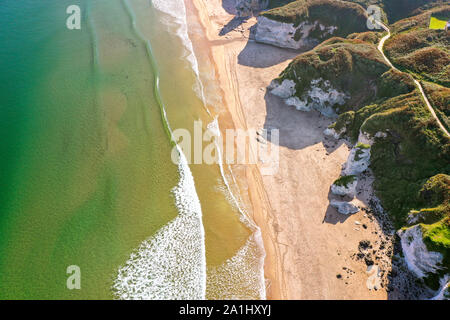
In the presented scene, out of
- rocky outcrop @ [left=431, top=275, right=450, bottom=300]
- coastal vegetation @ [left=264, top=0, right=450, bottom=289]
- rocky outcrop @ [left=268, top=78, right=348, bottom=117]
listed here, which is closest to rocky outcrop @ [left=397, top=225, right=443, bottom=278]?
coastal vegetation @ [left=264, top=0, right=450, bottom=289]

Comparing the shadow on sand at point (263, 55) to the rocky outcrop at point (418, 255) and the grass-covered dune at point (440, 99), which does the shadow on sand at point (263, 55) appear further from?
the rocky outcrop at point (418, 255)

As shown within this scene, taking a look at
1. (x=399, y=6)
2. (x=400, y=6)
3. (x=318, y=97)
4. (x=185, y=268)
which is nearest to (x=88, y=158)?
(x=185, y=268)

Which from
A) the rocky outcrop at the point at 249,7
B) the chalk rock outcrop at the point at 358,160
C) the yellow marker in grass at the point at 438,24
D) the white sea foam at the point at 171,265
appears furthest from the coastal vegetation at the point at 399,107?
the white sea foam at the point at 171,265

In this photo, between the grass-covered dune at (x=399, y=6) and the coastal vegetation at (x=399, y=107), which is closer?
the coastal vegetation at (x=399, y=107)

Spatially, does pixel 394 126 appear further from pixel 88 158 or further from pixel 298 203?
pixel 88 158
